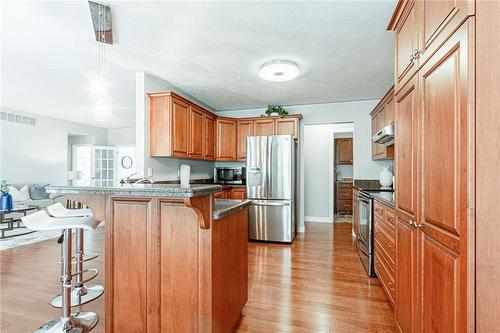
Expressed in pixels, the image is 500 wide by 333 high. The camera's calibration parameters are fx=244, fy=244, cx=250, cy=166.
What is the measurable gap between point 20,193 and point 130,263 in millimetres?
5586

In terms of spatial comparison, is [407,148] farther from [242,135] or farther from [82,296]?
[242,135]

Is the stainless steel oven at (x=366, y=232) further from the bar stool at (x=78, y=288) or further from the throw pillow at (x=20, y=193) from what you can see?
the throw pillow at (x=20, y=193)

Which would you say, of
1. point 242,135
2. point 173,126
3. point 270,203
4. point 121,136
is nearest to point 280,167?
point 270,203

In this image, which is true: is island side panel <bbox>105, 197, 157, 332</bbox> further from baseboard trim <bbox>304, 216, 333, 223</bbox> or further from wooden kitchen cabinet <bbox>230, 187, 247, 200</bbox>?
baseboard trim <bbox>304, 216, 333, 223</bbox>

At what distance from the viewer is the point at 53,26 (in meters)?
2.32

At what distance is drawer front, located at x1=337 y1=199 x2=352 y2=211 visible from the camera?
22.7 ft

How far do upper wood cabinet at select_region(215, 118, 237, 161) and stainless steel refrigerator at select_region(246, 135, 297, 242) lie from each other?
0.63 metres

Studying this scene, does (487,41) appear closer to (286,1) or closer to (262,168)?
(286,1)

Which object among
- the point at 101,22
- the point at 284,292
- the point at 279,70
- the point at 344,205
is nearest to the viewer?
the point at 101,22

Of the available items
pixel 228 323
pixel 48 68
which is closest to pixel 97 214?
pixel 228 323

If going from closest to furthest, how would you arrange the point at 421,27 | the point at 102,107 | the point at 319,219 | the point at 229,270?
the point at 421,27 → the point at 229,270 → the point at 102,107 → the point at 319,219

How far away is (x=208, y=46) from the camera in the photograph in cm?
265

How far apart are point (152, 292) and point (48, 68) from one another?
11.6 ft

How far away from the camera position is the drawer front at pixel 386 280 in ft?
6.76
